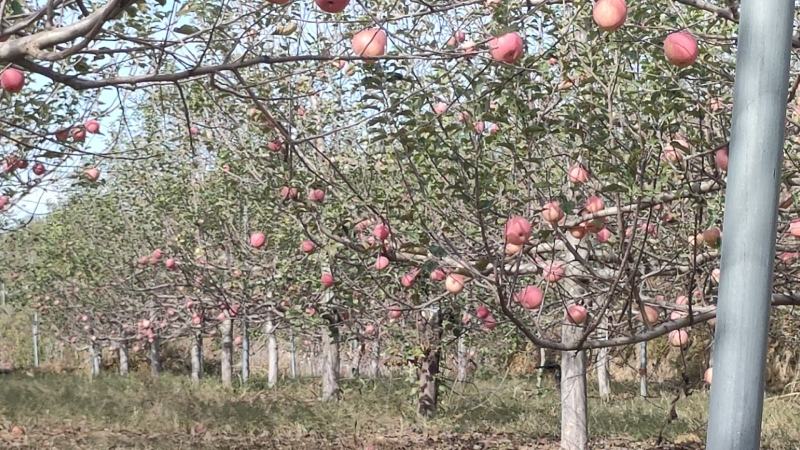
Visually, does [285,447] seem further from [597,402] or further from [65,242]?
→ [65,242]

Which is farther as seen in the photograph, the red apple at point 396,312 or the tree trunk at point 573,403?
the tree trunk at point 573,403

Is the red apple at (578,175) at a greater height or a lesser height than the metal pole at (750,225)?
greater

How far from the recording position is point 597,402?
1540 cm

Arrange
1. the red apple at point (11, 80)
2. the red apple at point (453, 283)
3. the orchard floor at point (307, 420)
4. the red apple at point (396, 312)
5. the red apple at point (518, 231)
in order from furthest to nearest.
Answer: the orchard floor at point (307, 420)
the red apple at point (396, 312)
the red apple at point (453, 283)
the red apple at point (518, 231)
the red apple at point (11, 80)

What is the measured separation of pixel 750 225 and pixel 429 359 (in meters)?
9.18

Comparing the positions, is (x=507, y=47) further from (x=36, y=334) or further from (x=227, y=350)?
(x=36, y=334)

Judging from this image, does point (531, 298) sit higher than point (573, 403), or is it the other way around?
point (531, 298)

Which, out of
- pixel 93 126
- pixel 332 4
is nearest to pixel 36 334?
pixel 93 126

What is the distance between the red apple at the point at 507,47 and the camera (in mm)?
2791

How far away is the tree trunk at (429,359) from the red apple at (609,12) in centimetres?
647

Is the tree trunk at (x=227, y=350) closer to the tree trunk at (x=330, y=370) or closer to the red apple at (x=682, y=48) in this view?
the tree trunk at (x=330, y=370)

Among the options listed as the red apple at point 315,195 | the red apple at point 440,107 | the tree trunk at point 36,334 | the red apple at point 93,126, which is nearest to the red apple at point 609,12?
the red apple at point 440,107

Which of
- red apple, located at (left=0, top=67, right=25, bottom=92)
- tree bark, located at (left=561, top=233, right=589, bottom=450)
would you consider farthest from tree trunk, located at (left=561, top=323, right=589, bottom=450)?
red apple, located at (left=0, top=67, right=25, bottom=92)

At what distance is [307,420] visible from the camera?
11.2 meters
